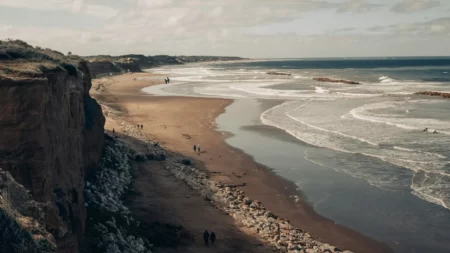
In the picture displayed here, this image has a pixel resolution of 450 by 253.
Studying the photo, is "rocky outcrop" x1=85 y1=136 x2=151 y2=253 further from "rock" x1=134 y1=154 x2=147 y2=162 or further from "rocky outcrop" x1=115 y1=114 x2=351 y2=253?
"rocky outcrop" x1=115 y1=114 x2=351 y2=253

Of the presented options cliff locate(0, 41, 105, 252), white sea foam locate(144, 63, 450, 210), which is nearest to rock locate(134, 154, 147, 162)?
cliff locate(0, 41, 105, 252)

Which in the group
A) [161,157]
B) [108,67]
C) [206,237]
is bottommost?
[206,237]

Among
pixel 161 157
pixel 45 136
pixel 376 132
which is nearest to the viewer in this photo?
pixel 45 136

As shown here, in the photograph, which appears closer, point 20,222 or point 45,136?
point 20,222

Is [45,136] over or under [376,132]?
over

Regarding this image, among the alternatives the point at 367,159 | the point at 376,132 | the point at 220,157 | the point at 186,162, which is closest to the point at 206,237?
the point at 186,162

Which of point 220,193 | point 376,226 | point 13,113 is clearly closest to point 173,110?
point 220,193

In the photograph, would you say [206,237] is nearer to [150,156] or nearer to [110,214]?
[110,214]

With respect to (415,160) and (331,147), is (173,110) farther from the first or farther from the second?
(415,160)
